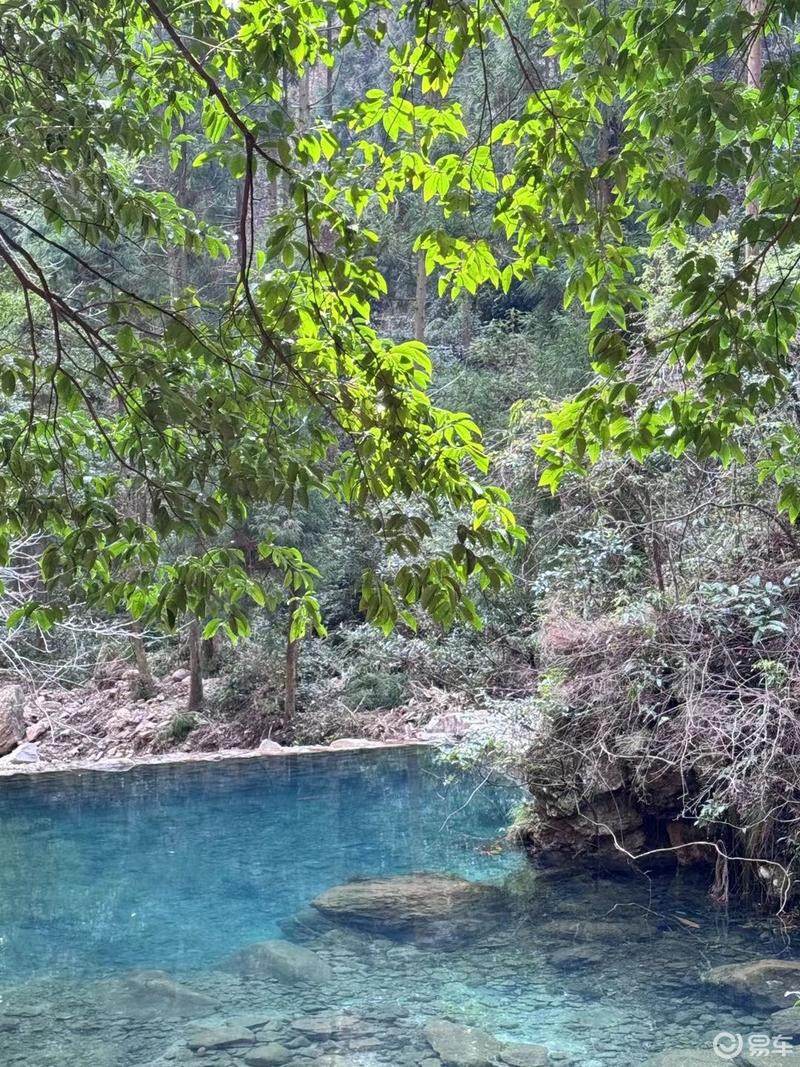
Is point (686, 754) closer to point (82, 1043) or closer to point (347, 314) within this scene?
point (82, 1043)

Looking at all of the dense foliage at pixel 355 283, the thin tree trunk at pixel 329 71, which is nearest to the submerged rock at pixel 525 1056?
the dense foliage at pixel 355 283

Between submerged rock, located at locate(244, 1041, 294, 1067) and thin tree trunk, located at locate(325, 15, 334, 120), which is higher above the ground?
thin tree trunk, located at locate(325, 15, 334, 120)

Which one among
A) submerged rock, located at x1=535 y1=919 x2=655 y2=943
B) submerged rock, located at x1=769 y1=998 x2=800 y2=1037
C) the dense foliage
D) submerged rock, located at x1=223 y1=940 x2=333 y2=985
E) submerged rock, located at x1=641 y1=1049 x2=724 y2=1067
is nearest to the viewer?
the dense foliage

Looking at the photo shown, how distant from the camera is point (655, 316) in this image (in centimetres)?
988

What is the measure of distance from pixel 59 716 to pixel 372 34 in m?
12.9

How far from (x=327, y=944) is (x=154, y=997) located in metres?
1.30

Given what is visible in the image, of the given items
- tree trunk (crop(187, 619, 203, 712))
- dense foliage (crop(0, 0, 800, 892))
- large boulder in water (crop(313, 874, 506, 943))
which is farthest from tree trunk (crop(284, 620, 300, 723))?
dense foliage (crop(0, 0, 800, 892))

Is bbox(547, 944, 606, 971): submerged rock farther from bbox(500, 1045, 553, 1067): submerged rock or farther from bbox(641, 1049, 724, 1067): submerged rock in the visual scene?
bbox(641, 1049, 724, 1067): submerged rock

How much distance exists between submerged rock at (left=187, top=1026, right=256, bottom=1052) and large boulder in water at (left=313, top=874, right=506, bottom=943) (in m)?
1.75

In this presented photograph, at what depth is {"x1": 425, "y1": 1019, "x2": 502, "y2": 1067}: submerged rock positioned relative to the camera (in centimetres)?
538

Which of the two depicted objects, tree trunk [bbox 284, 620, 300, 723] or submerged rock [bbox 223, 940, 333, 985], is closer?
submerged rock [bbox 223, 940, 333, 985]

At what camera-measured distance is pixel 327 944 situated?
7164 mm

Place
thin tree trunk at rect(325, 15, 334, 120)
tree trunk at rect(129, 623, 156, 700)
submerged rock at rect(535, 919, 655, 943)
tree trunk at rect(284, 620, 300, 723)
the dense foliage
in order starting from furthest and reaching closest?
tree trunk at rect(129, 623, 156, 700), tree trunk at rect(284, 620, 300, 723), submerged rock at rect(535, 919, 655, 943), thin tree trunk at rect(325, 15, 334, 120), the dense foliage

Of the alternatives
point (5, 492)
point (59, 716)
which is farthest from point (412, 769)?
point (5, 492)
